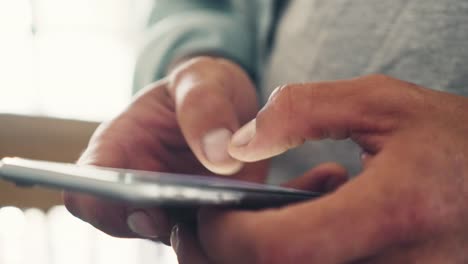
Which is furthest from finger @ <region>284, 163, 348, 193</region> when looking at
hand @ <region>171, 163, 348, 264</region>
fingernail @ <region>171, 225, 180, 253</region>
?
fingernail @ <region>171, 225, 180, 253</region>

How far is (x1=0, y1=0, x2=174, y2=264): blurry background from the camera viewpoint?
3.45 feet

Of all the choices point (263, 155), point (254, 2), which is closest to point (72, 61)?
point (254, 2)

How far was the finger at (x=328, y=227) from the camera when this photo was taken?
0.66ft

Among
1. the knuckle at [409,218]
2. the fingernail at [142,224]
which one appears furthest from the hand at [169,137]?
the knuckle at [409,218]

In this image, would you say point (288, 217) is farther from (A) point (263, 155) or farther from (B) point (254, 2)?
(B) point (254, 2)

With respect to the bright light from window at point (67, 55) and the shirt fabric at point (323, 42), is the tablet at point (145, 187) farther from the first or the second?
the bright light from window at point (67, 55)

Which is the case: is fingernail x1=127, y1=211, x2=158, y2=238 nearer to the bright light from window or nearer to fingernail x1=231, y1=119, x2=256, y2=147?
fingernail x1=231, y1=119, x2=256, y2=147

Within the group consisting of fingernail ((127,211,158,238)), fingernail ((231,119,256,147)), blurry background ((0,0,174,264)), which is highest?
fingernail ((231,119,256,147))

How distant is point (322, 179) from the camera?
35 centimetres

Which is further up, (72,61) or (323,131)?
(323,131)

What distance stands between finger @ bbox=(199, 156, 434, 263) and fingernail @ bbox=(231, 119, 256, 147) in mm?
65

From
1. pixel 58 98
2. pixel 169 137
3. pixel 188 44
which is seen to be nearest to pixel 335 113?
pixel 169 137

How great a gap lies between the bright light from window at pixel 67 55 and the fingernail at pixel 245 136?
0.88 metres

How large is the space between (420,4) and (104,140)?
0.26 m
